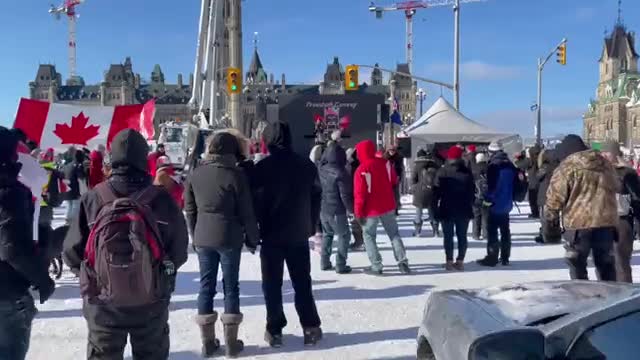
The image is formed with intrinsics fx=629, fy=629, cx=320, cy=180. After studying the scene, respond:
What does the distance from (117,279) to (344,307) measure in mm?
4099

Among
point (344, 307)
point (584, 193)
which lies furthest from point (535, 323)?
point (344, 307)

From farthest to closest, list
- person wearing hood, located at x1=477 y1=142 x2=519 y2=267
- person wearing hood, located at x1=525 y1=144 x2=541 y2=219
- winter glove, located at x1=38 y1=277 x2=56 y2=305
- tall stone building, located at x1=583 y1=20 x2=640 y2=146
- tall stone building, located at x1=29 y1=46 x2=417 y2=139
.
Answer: tall stone building, located at x1=29 y1=46 x2=417 y2=139, tall stone building, located at x1=583 y1=20 x2=640 y2=146, person wearing hood, located at x1=525 y1=144 x2=541 y2=219, person wearing hood, located at x1=477 y1=142 x2=519 y2=267, winter glove, located at x1=38 y1=277 x2=56 y2=305

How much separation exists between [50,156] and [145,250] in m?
8.28

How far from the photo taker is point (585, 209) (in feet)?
19.3

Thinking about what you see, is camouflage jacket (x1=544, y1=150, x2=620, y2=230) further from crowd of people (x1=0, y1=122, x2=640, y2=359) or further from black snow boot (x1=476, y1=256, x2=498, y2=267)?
black snow boot (x1=476, y1=256, x2=498, y2=267)

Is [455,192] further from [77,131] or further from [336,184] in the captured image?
[77,131]

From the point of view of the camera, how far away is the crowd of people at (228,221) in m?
3.50

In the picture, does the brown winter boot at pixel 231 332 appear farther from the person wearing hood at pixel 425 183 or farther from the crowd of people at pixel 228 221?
the person wearing hood at pixel 425 183

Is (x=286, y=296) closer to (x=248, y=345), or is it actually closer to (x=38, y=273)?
(x=248, y=345)

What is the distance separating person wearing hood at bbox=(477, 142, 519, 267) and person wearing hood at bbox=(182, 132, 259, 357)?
16.7 feet

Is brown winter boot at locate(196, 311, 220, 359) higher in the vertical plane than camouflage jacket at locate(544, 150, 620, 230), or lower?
lower

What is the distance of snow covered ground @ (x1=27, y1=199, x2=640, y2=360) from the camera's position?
5.74m

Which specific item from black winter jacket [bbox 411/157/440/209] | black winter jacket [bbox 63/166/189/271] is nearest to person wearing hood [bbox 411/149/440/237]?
black winter jacket [bbox 411/157/440/209]

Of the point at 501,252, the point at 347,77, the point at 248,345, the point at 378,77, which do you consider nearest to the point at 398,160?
the point at 501,252
